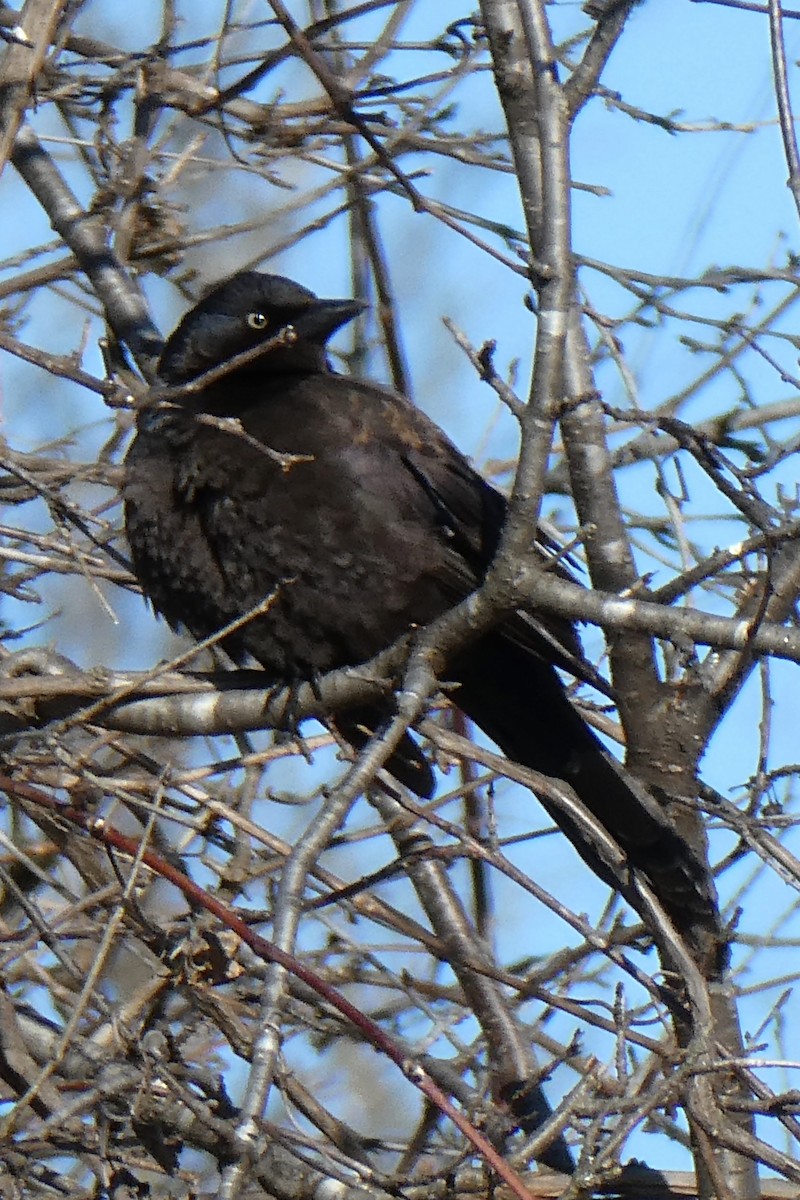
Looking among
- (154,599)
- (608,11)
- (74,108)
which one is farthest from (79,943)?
(608,11)

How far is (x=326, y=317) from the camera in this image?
5.07 m

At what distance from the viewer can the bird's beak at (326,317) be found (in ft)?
16.5

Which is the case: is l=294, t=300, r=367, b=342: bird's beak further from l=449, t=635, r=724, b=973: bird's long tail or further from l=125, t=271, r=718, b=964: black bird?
l=449, t=635, r=724, b=973: bird's long tail

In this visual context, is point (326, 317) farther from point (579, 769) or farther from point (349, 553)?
point (579, 769)

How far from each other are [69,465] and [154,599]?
440 mm

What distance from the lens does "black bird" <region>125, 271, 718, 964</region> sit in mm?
4434

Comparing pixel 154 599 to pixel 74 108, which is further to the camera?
pixel 74 108

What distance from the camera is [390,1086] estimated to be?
8.20 meters

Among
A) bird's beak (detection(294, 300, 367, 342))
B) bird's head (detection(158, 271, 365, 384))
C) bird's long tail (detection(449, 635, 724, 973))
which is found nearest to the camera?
bird's long tail (detection(449, 635, 724, 973))

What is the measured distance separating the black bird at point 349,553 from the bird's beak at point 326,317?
8 centimetres

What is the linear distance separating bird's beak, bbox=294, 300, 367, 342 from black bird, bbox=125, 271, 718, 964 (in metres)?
0.08

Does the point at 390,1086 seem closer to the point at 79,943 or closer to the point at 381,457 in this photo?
the point at 79,943

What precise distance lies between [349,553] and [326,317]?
37.5 inches

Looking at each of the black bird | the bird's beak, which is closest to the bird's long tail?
the black bird
